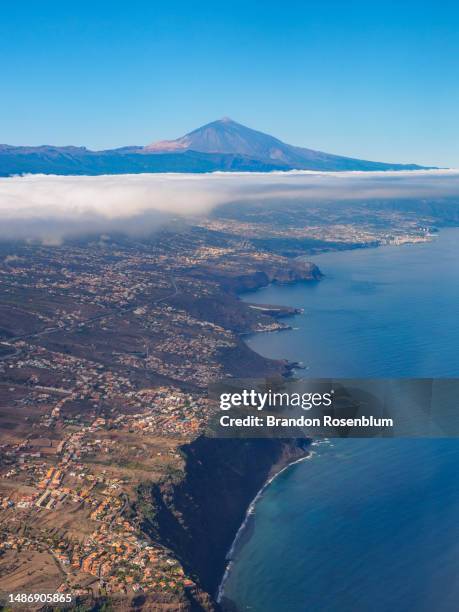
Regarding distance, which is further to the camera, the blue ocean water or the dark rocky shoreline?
the dark rocky shoreline

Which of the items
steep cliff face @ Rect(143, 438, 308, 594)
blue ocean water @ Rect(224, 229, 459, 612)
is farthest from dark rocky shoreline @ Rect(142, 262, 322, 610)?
blue ocean water @ Rect(224, 229, 459, 612)

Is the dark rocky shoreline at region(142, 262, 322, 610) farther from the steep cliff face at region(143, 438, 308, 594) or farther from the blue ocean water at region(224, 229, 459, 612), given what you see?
the blue ocean water at region(224, 229, 459, 612)

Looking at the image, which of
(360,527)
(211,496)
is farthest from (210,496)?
(360,527)

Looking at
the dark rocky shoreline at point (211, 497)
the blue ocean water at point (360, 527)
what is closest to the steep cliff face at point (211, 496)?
the dark rocky shoreline at point (211, 497)

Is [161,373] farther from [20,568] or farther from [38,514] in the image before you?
[20,568]

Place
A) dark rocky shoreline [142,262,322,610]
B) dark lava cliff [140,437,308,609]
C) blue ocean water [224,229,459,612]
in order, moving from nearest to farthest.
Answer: blue ocean water [224,229,459,612] < dark rocky shoreline [142,262,322,610] < dark lava cliff [140,437,308,609]

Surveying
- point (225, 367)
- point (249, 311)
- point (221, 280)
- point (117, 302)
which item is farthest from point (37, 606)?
point (221, 280)

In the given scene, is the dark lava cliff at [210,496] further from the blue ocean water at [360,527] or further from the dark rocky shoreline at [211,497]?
the blue ocean water at [360,527]

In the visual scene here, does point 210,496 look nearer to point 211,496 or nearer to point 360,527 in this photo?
point 211,496

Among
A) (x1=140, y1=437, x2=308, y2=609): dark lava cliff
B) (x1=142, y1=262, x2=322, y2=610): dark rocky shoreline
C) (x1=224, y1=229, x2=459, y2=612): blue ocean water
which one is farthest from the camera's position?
(x1=140, y1=437, x2=308, y2=609): dark lava cliff
